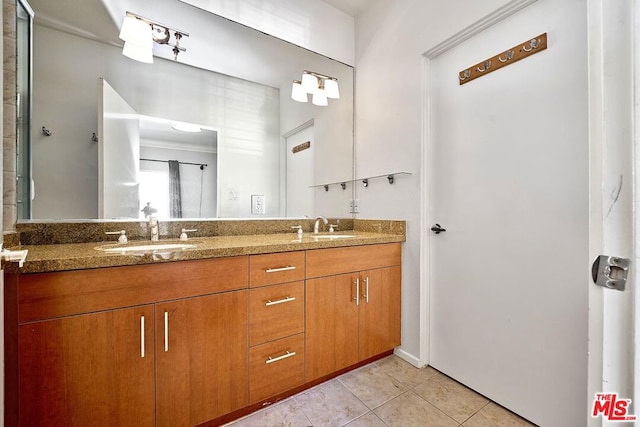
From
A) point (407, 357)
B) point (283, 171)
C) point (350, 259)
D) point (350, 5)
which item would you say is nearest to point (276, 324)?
point (350, 259)

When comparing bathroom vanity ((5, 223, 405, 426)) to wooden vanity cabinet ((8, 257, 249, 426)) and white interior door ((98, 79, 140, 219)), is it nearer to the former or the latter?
wooden vanity cabinet ((8, 257, 249, 426))

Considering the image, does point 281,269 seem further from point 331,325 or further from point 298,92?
point 298,92

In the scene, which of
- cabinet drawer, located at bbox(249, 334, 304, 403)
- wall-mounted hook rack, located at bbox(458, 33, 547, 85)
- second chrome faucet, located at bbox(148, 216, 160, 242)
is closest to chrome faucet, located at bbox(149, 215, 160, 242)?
second chrome faucet, located at bbox(148, 216, 160, 242)

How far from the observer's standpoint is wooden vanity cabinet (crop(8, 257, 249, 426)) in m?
0.97

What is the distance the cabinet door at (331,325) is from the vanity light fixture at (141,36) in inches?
65.2

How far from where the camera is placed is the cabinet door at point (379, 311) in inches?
70.6

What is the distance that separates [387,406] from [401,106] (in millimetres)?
1864

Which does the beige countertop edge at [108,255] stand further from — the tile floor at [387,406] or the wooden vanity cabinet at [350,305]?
the tile floor at [387,406]

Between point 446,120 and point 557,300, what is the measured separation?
1.13 meters

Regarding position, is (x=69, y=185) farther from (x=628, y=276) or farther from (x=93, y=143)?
(x=628, y=276)

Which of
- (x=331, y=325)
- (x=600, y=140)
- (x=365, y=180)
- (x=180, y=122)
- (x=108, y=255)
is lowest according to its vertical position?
(x=331, y=325)

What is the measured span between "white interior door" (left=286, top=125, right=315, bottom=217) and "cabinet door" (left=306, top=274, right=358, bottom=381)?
0.78 m

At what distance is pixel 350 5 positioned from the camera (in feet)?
7.48

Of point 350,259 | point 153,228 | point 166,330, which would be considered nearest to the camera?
point 166,330
